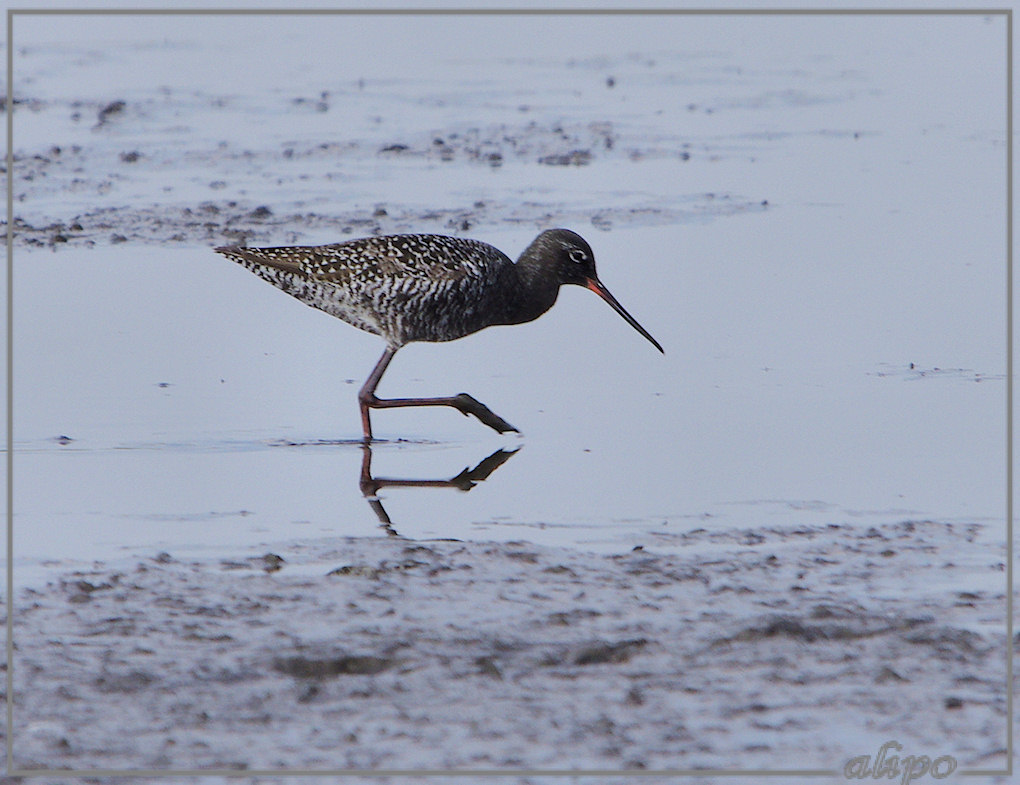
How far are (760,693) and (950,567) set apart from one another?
1.46m

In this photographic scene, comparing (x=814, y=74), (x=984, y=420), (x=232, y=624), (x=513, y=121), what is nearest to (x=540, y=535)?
(x=232, y=624)

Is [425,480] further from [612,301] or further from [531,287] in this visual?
[612,301]

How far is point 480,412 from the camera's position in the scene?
774 cm

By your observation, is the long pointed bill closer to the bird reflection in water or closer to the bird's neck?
the bird's neck

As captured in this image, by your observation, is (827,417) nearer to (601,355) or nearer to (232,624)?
(601,355)

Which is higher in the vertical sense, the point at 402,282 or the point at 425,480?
the point at 402,282

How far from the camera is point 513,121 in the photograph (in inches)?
607

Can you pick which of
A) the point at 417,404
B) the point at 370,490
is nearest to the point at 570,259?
the point at 417,404

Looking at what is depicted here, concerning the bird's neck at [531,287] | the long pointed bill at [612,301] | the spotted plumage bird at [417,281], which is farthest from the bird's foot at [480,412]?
the long pointed bill at [612,301]

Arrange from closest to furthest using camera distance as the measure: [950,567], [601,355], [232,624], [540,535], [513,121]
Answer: [232,624] → [950,567] → [540,535] → [601,355] → [513,121]

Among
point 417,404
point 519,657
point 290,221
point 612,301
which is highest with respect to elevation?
point 290,221

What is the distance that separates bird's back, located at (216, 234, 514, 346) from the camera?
825cm

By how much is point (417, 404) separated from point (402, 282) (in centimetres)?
65

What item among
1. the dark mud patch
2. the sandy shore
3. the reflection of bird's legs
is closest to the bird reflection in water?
the reflection of bird's legs
